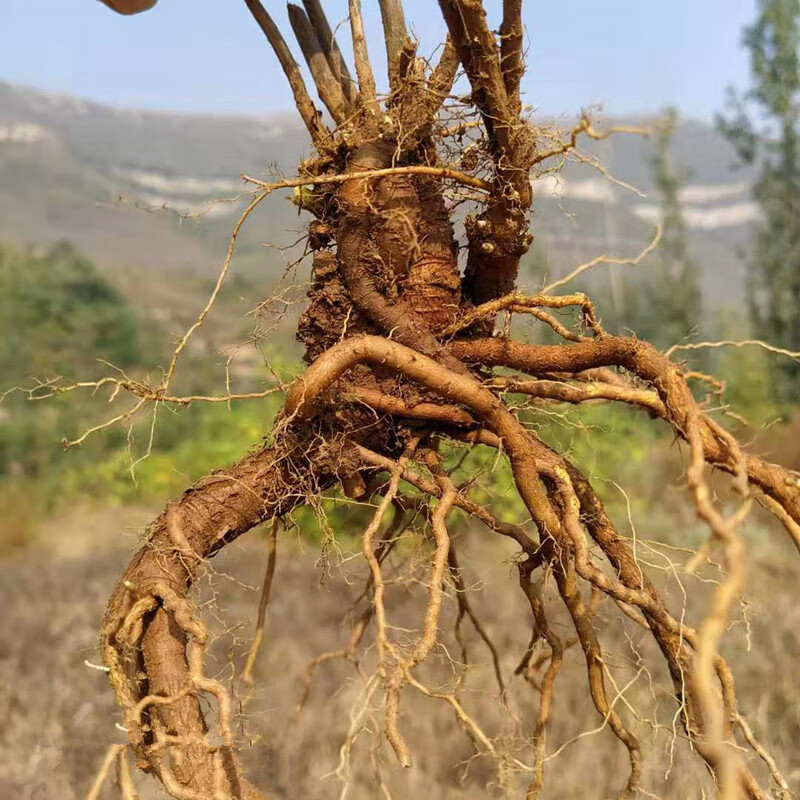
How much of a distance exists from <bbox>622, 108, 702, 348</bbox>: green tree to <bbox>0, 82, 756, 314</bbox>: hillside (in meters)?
0.30

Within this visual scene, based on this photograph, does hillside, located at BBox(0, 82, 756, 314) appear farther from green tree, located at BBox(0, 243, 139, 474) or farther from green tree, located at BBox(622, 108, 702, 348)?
green tree, located at BBox(0, 243, 139, 474)

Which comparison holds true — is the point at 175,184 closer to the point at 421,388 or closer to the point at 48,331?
the point at 48,331

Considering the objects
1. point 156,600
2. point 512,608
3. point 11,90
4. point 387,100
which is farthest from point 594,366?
point 11,90

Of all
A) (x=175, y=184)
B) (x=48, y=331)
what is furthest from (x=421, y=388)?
(x=175, y=184)

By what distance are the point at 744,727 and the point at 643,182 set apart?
10.7 meters

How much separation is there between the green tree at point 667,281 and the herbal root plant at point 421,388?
7835 mm

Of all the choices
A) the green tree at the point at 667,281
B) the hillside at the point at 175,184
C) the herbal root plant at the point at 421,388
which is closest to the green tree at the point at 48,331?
the hillside at the point at 175,184

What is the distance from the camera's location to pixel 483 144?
993 millimetres

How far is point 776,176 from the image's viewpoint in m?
7.05

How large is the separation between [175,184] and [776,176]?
8.29 meters

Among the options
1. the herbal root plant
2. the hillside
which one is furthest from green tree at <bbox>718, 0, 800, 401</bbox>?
the herbal root plant

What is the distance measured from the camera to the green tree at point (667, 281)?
856 cm

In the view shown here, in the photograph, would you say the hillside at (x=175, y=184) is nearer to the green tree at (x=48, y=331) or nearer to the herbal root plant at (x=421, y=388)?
the green tree at (x=48, y=331)

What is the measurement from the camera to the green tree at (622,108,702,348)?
8562 mm
